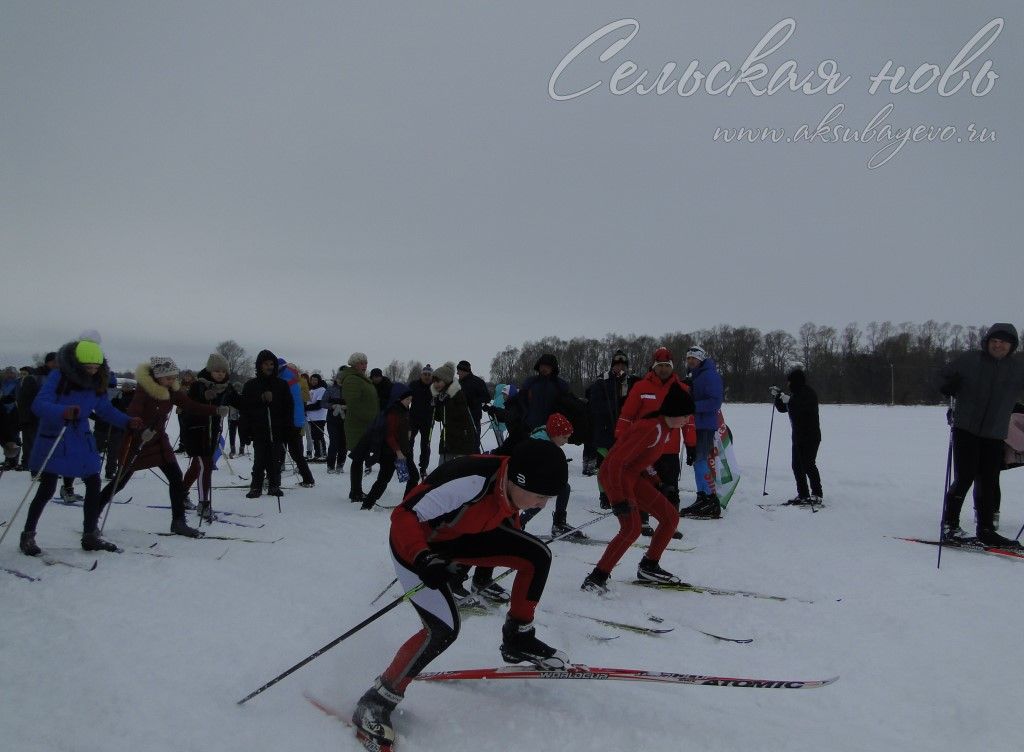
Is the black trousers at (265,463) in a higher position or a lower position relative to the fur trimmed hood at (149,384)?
lower

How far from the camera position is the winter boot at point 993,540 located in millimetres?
6059

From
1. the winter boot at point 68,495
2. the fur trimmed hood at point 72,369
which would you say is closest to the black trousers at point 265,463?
the winter boot at point 68,495

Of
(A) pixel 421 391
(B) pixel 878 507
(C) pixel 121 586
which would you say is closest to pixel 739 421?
(B) pixel 878 507

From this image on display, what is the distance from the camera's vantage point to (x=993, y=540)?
6.14 metres

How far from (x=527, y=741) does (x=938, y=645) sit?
2.93 metres

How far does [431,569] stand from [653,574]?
9.57ft

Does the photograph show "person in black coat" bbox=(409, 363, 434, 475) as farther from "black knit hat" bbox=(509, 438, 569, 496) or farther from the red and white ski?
"black knit hat" bbox=(509, 438, 569, 496)

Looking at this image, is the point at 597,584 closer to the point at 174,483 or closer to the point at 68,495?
the point at 174,483

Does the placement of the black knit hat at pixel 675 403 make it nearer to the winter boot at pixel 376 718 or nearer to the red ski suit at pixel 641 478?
the red ski suit at pixel 641 478

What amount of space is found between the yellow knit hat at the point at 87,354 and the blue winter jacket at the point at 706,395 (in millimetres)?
6642

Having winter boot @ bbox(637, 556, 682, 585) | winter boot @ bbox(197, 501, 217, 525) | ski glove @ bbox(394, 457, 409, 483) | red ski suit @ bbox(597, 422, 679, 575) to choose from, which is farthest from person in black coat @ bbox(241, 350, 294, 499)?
winter boot @ bbox(637, 556, 682, 585)

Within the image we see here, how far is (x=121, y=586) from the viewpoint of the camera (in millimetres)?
4484

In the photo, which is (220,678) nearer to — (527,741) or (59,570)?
(527,741)

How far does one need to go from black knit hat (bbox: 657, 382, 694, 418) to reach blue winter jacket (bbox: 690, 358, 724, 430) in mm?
2777
